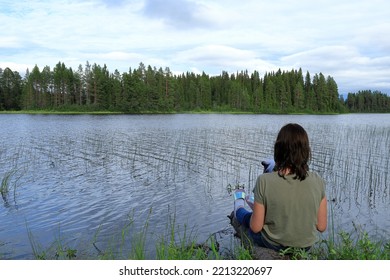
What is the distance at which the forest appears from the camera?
85.8m

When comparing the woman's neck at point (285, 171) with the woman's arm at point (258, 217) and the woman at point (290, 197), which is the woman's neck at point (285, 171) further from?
the woman's arm at point (258, 217)

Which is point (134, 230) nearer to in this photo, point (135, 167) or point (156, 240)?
point (156, 240)

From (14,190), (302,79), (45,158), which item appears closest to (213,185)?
(14,190)

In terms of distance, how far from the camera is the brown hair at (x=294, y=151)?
3.81 m

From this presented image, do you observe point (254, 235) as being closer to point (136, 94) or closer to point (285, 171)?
point (285, 171)

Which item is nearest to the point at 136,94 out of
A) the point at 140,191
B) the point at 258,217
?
the point at 140,191

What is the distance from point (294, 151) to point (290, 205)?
0.62 meters

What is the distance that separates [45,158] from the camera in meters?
18.2

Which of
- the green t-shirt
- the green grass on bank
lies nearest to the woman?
the green t-shirt

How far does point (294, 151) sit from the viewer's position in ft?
12.5

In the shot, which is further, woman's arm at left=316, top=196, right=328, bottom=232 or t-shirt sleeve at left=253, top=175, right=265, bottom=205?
woman's arm at left=316, top=196, right=328, bottom=232

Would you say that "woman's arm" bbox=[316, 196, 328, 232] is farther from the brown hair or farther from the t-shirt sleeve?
the t-shirt sleeve

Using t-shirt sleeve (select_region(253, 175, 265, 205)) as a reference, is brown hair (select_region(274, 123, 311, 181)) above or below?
above
